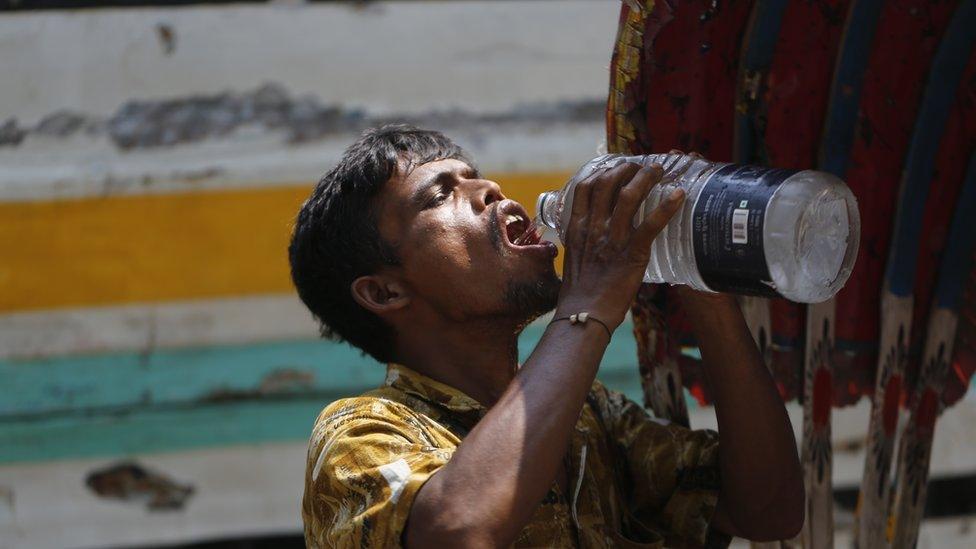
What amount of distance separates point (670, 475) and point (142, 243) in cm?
230


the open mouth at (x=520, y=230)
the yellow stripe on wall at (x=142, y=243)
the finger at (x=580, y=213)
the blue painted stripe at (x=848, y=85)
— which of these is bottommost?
the yellow stripe on wall at (x=142, y=243)

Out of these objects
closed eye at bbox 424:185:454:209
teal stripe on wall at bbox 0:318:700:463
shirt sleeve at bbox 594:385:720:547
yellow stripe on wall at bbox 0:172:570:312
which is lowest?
teal stripe on wall at bbox 0:318:700:463

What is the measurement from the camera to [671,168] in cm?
189

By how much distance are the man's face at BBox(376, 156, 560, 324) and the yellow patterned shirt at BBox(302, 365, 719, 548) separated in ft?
0.50

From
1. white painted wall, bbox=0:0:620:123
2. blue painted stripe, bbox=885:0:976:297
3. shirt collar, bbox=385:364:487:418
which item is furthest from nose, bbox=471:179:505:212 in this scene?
white painted wall, bbox=0:0:620:123

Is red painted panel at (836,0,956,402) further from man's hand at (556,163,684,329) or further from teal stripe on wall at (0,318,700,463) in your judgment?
teal stripe on wall at (0,318,700,463)

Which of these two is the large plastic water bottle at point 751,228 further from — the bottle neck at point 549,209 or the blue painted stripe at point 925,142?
the blue painted stripe at point 925,142

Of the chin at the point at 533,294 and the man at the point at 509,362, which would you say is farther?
the chin at the point at 533,294

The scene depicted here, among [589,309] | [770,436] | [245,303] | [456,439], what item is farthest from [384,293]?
[245,303]

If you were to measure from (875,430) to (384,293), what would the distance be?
95cm

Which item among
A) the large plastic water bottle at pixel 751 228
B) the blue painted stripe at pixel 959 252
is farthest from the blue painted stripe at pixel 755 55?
the blue painted stripe at pixel 959 252

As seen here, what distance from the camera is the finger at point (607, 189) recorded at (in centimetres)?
176

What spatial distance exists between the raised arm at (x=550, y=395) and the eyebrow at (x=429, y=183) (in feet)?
1.18

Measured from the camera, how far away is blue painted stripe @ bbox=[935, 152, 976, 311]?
2.07m
